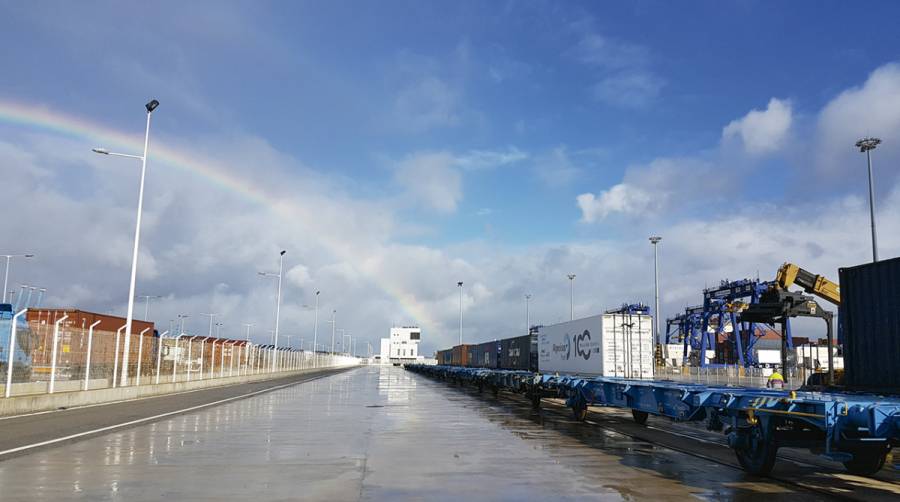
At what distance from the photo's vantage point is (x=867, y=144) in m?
30.4

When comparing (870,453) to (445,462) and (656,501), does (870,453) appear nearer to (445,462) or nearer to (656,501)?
(656,501)

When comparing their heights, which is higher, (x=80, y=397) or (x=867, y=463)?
(x=867, y=463)

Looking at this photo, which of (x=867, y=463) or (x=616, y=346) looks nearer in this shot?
(x=867, y=463)

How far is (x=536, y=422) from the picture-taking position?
20.1 metres

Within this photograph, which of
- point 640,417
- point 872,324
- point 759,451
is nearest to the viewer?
point 759,451

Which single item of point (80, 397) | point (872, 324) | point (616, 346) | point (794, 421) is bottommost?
point (80, 397)

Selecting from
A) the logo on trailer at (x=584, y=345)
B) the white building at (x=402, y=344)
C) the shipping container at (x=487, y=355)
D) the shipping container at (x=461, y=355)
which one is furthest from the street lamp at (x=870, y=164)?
the white building at (x=402, y=344)

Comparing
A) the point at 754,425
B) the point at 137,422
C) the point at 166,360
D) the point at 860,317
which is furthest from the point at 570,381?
the point at 166,360

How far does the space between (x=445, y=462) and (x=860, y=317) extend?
932 cm

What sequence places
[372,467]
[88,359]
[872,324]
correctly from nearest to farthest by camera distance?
1. [372,467]
2. [872,324]
3. [88,359]

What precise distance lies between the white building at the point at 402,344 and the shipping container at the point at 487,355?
117m

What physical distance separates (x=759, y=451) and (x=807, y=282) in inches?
726

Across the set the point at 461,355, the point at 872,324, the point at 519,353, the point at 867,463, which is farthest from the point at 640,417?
the point at 461,355

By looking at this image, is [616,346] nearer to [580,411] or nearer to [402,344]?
[580,411]
